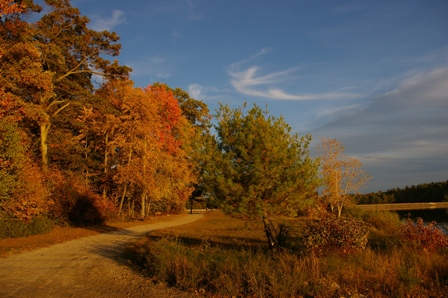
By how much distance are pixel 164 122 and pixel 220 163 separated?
23976 mm

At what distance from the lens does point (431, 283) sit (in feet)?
21.5

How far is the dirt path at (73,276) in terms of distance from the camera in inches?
307

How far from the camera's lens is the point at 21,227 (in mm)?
17516

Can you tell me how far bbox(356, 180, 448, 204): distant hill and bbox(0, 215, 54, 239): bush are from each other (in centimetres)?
5477

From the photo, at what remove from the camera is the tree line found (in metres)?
11.1

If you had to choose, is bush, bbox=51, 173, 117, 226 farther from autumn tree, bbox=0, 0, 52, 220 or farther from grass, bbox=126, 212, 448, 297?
grass, bbox=126, 212, 448, 297

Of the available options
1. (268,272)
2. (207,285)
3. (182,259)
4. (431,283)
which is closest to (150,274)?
(182,259)

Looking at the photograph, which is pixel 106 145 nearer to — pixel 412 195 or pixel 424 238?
pixel 424 238

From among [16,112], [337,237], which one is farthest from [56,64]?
[337,237]

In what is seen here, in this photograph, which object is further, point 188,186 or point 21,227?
point 188,186

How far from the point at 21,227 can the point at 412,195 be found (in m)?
68.2

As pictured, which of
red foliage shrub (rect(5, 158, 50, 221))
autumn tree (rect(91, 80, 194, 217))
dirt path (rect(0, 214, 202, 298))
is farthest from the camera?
autumn tree (rect(91, 80, 194, 217))

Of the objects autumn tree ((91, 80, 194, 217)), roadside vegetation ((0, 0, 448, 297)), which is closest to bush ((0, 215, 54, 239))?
roadside vegetation ((0, 0, 448, 297))

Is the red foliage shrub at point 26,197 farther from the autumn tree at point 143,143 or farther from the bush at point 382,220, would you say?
the bush at point 382,220
